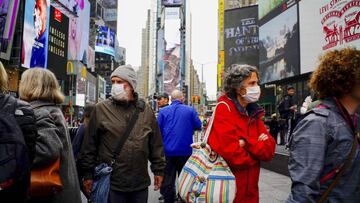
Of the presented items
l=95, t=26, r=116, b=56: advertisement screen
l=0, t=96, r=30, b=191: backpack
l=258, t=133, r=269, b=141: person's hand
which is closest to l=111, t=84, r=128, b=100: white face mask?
l=258, t=133, r=269, b=141: person's hand

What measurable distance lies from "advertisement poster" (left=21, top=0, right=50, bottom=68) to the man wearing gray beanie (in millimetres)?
39277

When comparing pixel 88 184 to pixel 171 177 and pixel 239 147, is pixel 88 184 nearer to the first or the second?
pixel 239 147

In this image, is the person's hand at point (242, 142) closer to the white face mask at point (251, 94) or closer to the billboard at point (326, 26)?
the white face mask at point (251, 94)

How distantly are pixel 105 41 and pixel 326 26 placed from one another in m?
95.6

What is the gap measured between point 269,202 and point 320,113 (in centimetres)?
454

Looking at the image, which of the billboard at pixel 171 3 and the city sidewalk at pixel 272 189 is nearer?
the city sidewalk at pixel 272 189

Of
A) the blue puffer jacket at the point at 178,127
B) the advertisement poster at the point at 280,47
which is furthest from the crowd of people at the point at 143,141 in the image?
the advertisement poster at the point at 280,47

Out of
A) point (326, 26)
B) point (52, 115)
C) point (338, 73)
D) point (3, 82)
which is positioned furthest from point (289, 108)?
point (326, 26)

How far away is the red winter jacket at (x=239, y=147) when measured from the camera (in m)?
3.18

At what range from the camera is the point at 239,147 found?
3.19 meters

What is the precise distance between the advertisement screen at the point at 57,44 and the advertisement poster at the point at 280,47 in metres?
25.7

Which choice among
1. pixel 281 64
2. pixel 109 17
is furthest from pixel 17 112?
pixel 109 17

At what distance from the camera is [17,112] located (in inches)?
88.3

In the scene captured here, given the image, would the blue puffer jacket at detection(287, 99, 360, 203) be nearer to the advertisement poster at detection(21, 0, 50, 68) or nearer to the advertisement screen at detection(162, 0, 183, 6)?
the advertisement poster at detection(21, 0, 50, 68)
